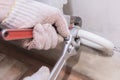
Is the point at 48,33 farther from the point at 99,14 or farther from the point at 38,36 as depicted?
the point at 99,14

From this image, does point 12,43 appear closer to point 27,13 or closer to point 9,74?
point 9,74

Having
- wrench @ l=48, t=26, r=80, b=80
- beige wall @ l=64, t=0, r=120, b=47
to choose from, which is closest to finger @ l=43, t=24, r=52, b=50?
wrench @ l=48, t=26, r=80, b=80

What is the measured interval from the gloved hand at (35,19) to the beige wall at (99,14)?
231mm

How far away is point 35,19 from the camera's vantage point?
0.65 metres

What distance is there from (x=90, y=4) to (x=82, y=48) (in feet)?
0.72

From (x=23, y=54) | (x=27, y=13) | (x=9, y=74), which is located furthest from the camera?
(x=23, y=54)

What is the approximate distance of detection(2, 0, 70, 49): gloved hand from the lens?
0.63 m

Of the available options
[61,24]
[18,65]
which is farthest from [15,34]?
[18,65]

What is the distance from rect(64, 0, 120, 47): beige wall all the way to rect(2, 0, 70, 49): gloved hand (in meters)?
0.23

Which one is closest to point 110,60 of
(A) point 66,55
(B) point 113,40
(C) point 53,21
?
(B) point 113,40

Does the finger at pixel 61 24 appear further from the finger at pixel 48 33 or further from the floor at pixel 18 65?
the floor at pixel 18 65

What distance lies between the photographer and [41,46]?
2.21 feet

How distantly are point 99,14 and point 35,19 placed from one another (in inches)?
13.6

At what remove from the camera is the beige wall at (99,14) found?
0.86m
